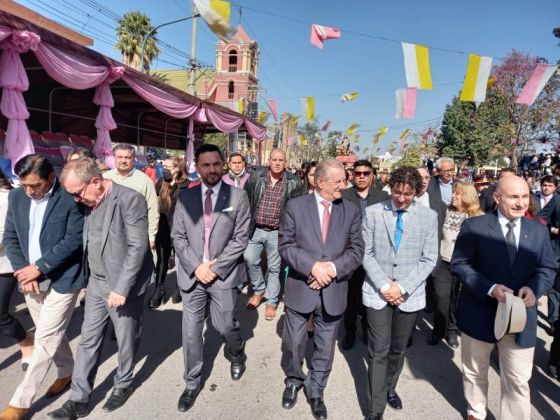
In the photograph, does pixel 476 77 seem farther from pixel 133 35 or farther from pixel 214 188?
pixel 133 35

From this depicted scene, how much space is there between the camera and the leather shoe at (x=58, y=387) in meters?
2.54

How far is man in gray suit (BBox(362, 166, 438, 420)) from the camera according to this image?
235cm

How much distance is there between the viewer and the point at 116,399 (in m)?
2.46

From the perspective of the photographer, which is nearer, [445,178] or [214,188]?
[214,188]

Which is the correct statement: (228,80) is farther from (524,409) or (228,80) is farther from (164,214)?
(524,409)

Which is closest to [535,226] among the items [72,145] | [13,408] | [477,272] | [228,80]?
[477,272]

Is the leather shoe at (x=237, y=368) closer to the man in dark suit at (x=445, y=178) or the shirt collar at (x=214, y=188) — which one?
the shirt collar at (x=214, y=188)

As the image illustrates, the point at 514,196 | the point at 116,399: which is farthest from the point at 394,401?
the point at 116,399

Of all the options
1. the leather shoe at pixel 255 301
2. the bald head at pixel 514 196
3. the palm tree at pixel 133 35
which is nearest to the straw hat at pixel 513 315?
the bald head at pixel 514 196

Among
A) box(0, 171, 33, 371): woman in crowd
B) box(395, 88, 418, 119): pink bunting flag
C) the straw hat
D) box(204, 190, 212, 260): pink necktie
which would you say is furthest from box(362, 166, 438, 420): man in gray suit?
box(395, 88, 418, 119): pink bunting flag

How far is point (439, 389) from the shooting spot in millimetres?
2803

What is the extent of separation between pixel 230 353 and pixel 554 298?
13.6ft

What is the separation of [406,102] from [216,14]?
6041 mm

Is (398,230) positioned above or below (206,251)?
above
